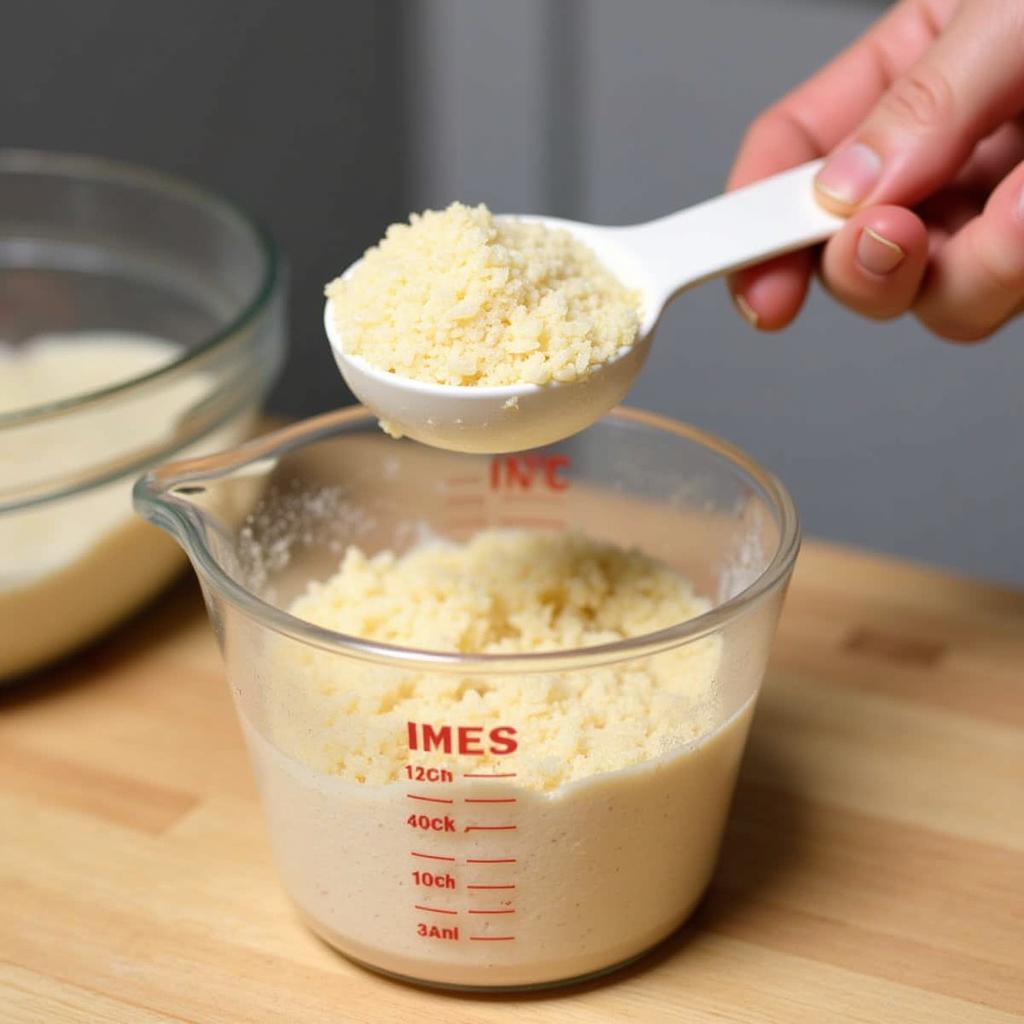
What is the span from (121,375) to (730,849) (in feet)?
2.39

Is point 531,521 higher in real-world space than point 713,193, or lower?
higher

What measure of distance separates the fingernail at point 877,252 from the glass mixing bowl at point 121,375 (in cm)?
52

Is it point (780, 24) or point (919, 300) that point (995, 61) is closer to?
point (919, 300)

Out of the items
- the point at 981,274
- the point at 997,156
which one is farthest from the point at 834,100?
the point at 981,274

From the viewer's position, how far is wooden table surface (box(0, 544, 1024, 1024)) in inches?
34.0

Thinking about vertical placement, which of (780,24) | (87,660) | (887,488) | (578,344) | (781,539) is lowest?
(887,488)

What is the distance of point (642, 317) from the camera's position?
921 mm

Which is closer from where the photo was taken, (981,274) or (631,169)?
(981,274)

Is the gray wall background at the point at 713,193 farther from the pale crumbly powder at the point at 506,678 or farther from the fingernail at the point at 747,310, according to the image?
the pale crumbly powder at the point at 506,678

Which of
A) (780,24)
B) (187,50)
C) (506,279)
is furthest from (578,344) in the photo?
(780,24)

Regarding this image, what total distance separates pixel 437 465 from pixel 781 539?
1.11 feet

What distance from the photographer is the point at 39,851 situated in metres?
1.00

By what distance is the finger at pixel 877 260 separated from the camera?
37.4 inches

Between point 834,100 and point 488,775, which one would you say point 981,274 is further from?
point 488,775
